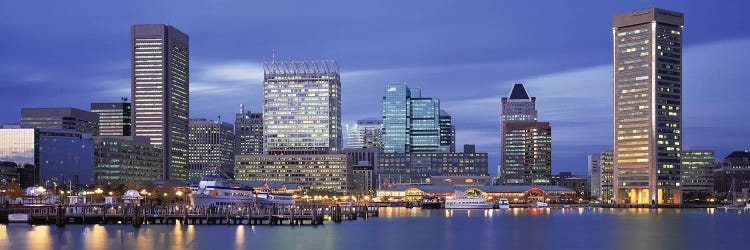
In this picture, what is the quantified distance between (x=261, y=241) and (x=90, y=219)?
4399 centimetres

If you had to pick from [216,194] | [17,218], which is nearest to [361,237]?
[216,194]

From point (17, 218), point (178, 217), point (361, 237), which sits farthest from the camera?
point (17, 218)

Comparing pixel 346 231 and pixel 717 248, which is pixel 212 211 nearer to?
pixel 346 231

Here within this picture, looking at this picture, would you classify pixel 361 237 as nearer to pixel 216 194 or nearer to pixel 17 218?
pixel 216 194

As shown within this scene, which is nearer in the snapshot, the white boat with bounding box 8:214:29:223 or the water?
the water

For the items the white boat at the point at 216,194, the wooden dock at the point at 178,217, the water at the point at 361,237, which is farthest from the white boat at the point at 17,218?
the white boat at the point at 216,194

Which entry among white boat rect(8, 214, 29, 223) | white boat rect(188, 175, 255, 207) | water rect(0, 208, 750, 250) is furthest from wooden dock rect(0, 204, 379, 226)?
white boat rect(188, 175, 255, 207)

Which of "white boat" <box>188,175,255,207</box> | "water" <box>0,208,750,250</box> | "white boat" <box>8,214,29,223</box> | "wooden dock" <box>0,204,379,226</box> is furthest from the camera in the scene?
"white boat" <box>188,175,255,207</box>

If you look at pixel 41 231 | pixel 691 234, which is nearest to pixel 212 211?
pixel 41 231

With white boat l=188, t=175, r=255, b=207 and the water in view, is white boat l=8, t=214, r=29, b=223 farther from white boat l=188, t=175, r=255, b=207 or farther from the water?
white boat l=188, t=175, r=255, b=207

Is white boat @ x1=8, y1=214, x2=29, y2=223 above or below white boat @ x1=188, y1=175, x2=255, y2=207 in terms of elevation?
below

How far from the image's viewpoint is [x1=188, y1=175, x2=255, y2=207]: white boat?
176375 mm

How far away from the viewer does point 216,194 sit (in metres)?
178

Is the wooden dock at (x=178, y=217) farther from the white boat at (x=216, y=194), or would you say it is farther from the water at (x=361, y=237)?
the white boat at (x=216, y=194)
